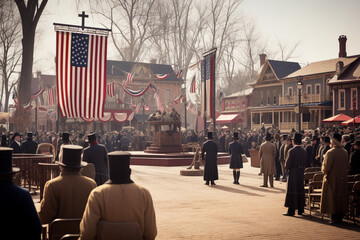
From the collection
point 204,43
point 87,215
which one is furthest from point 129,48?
point 87,215

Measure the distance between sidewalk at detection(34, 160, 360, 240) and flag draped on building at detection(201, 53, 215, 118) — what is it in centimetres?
843

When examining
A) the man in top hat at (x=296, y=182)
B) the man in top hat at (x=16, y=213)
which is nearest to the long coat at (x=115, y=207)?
the man in top hat at (x=16, y=213)

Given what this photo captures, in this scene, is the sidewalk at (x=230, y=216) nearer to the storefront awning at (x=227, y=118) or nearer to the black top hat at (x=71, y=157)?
the black top hat at (x=71, y=157)

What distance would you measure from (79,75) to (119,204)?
9927mm

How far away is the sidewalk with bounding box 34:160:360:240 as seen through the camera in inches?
307

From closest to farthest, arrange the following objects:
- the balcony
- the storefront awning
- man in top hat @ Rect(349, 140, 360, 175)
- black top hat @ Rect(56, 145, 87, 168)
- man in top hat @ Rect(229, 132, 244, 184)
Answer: black top hat @ Rect(56, 145, 87, 168) < man in top hat @ Rect(349, 140, 360, 175) < man in top hat @ Rect(229, 132, 244, 184) < the balcony < the storefront awning

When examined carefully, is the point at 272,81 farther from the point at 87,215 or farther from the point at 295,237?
the point at 87,215

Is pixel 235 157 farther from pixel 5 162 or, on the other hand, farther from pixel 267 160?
pixel 5 162

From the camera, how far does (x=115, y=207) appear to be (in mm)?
3789

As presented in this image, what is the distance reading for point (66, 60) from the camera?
13156 mm

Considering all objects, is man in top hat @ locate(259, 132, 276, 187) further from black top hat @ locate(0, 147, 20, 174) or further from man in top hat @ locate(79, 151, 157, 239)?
black top hat @ locate(0, 147, 20, 174)

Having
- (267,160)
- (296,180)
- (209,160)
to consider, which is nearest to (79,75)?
(209,160)

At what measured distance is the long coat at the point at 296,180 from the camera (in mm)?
9727

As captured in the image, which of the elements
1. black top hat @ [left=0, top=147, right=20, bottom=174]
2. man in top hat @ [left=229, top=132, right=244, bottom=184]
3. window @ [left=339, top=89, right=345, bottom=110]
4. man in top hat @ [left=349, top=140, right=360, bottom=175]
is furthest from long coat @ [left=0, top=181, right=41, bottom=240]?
window @ [left=339, top=89, right=345, bottom=110]
